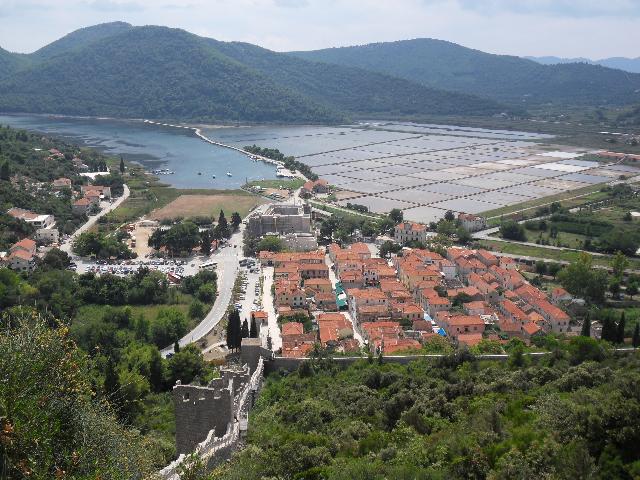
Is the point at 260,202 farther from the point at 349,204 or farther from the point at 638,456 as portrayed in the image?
the point at 638,456

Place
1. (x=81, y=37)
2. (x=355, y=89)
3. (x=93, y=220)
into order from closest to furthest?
(x=93, y=220) → (x=355, y=89) → (x=81, y=37)

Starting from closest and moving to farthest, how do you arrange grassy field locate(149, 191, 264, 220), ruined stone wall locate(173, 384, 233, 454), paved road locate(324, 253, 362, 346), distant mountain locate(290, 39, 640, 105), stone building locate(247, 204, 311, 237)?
ruined stone wall locate(173, 384, 233, 454) < paved road locate(324, 253, 362, 346) < stone building locate(247, 204, 311, 237) < grassy field locate(149, 191, 264, 220) < distant mountain locate(290, 39, 640, 105)

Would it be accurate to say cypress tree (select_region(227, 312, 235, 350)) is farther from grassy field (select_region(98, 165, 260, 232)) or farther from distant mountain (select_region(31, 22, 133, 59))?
distant mountain (select_region(31, 22, 133, 59))

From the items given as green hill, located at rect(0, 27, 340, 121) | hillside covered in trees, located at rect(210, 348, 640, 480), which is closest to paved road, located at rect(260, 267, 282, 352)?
hillside covered in trees, located at rect(210, 348, 640, 480)

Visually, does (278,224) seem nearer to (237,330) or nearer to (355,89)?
(237,330)

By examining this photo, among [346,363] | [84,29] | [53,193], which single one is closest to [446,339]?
[346,363]

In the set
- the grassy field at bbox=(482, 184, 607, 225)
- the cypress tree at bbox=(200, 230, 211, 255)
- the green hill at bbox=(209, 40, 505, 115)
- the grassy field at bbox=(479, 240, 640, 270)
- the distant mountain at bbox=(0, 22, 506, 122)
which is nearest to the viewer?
the grassy field at bbox=(479, 240, 640, 270)

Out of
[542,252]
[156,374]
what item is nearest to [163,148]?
[542,252]
